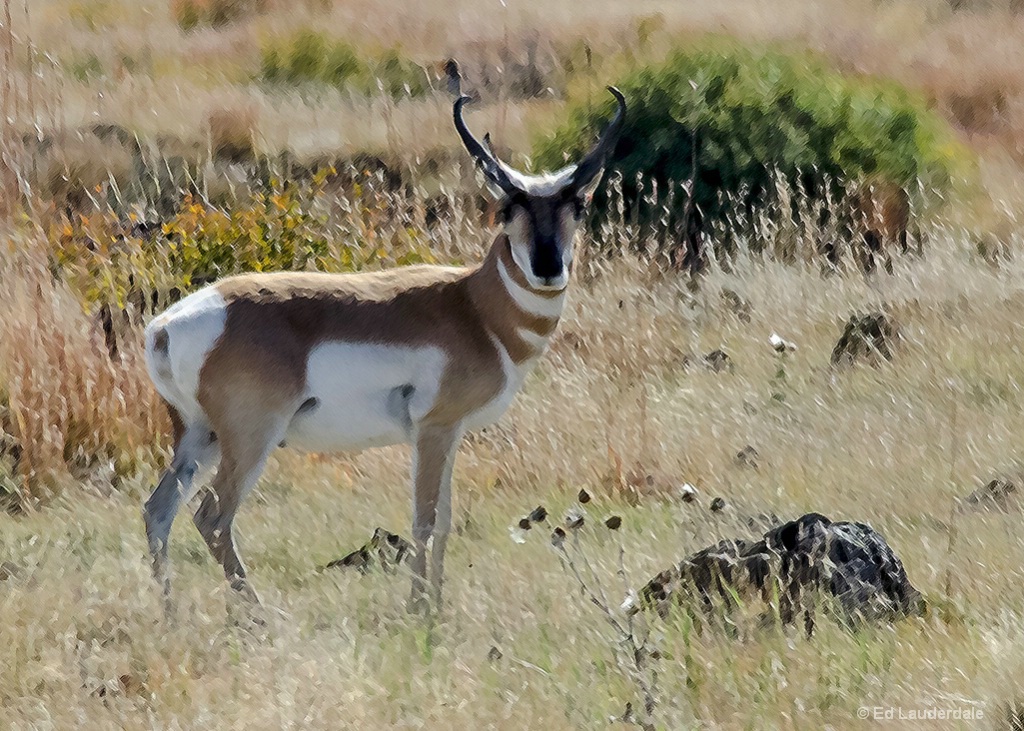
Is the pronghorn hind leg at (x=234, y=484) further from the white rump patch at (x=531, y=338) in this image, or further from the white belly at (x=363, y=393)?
the white rump patch at (x=531, y=338)

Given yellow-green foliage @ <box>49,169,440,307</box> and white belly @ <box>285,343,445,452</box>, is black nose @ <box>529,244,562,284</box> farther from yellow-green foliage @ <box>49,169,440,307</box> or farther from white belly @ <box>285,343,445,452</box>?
yellow-green foliage @ <box>49,169,440,307</box>

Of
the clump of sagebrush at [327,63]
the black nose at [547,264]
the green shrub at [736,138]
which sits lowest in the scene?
the clump of sagebrush at [327,63]

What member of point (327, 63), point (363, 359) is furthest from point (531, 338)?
point (327, 63)

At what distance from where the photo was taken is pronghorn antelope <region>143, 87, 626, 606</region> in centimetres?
497

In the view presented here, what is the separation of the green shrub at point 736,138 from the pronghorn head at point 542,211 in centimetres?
527

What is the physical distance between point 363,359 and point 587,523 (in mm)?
1258

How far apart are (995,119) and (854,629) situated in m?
14.1

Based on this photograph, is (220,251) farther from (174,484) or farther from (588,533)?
(588,533)

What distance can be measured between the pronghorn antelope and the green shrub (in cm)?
531

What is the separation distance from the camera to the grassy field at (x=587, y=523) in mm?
3988

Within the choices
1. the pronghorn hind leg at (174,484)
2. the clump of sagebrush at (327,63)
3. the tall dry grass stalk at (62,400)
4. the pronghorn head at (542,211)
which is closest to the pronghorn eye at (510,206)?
the pronghorn head at (542,211)

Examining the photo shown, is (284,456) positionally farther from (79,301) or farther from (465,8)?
(465,8)

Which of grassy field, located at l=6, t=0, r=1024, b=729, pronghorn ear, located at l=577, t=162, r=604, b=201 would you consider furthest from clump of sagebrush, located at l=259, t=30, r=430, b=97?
pronghorn ear, located at l=577, t=162, r=604, b=201

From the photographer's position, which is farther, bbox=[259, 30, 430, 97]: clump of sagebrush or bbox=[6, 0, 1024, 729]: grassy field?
bbox=[259, 30, 430, 97]: clump of sagebrush
